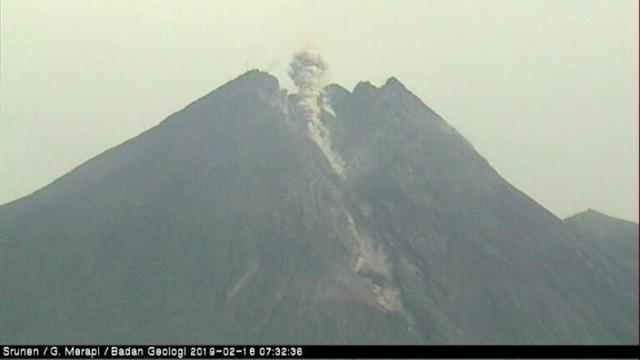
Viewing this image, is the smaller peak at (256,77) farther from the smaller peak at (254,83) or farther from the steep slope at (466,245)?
the steep slope at (466,245)

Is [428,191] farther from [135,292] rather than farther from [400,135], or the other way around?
[135,292]

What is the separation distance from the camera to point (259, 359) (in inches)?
1766

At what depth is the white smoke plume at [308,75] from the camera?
152750mm

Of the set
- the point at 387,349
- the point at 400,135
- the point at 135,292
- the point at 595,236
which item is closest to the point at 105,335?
the point at 135,292

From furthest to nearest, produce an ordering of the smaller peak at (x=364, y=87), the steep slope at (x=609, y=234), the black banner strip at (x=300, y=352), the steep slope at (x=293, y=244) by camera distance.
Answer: the smaller peak at (x=364, y=87) → the steep slope at (x=609, y=234) → the steep slope at (x=293, y=244) → the black banner strip at (x=300, y=352)

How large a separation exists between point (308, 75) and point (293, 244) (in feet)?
166

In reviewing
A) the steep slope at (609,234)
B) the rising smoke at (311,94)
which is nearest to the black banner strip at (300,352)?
the steep slope at (609,234)

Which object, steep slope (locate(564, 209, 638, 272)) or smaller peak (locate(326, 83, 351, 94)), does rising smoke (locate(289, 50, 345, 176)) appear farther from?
steep slope (locate(564, 209, 638, 272))

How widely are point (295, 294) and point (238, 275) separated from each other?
897 cm

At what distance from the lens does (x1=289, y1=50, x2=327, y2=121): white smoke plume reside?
153 meters

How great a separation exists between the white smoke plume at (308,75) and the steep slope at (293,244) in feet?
25.0

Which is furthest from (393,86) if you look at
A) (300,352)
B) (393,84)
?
(300,352)

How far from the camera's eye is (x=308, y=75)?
6112 inches

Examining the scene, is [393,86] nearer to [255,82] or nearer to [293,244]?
[255,82]
